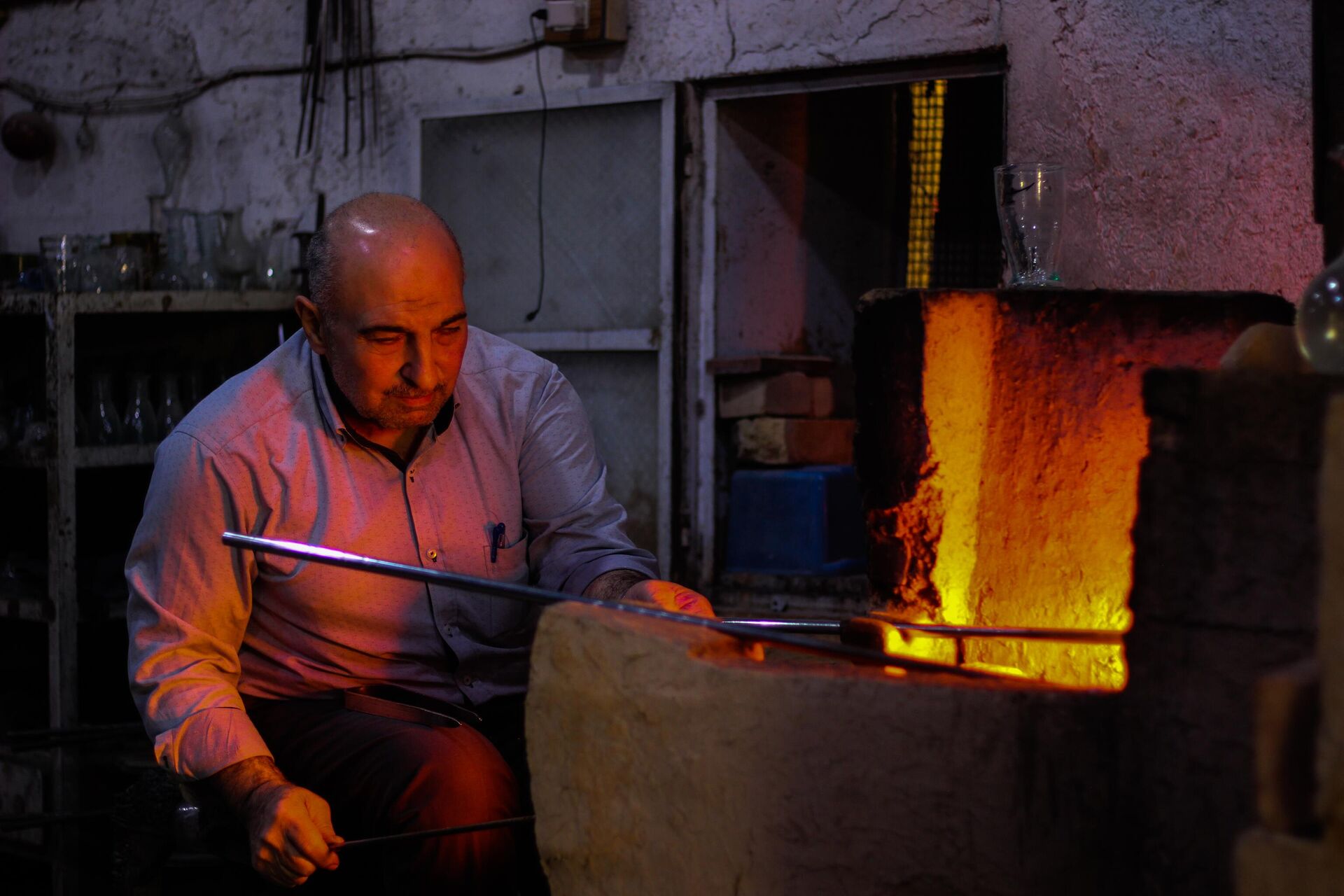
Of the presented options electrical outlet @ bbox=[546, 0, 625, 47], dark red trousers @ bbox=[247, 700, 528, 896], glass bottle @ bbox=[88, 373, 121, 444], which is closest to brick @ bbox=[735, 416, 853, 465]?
electrical outlet @ bbox=[546, 0, 625, 47]

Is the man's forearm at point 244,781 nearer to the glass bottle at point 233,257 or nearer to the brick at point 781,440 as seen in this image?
the brick at point 781,440

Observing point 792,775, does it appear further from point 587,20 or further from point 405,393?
point 587,20

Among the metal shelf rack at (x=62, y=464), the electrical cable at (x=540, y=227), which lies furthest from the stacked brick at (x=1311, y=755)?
the metal shelf rack at (x=62, y=464)

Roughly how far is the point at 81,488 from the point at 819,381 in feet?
8.76

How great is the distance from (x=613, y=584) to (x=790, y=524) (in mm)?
1411

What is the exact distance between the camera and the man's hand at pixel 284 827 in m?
2.14

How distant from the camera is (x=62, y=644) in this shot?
162 inches

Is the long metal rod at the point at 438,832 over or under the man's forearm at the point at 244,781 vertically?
under

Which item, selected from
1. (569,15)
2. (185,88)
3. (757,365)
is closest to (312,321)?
(757,365)

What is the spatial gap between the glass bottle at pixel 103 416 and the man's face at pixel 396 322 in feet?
6.91

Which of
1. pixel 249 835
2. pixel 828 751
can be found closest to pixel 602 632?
pixel 828 751

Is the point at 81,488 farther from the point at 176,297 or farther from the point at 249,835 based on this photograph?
the point at 249,835

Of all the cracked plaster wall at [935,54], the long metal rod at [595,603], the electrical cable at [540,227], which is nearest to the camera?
the long metal rod at [595,603]

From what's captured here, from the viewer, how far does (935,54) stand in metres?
3.55
